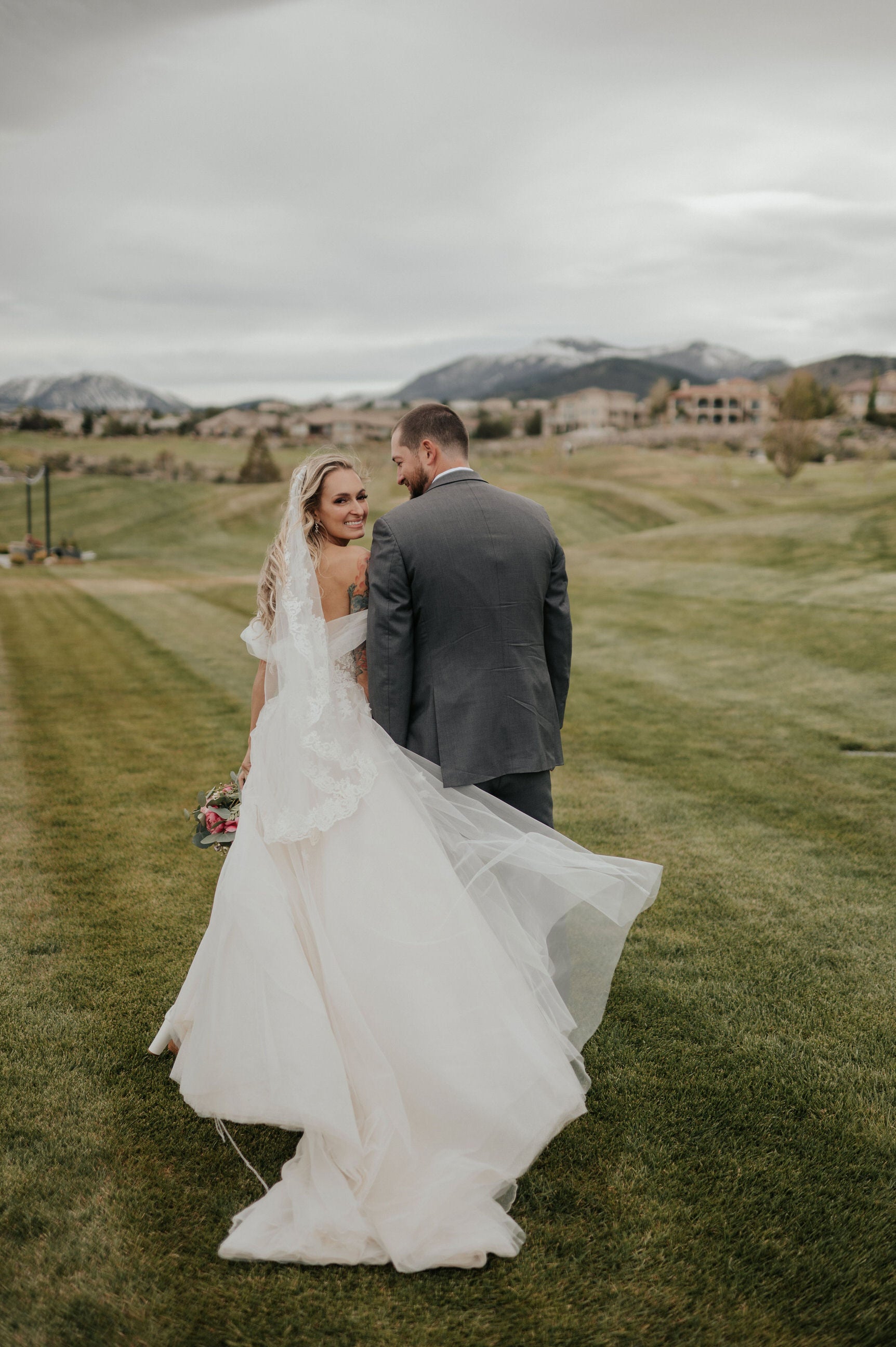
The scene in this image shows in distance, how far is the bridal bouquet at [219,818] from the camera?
382cm

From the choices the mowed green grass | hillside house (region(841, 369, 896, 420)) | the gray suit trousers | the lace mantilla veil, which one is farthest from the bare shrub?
the lace mantilla veil

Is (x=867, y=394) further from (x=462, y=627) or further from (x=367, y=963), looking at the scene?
(x=367, y=963)

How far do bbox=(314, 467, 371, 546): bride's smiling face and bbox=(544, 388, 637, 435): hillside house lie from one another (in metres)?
70.8

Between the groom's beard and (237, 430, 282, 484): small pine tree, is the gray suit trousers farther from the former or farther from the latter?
(237, 430, 282, 484): small pine tree

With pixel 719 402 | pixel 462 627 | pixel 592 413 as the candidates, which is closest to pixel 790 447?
pixel 462 627

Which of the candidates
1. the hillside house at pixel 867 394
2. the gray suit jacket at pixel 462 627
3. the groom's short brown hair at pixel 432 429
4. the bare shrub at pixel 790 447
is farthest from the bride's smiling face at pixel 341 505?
the hillside house at pixel 867 394

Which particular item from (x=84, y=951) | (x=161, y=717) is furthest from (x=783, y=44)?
(x=84, y=951)

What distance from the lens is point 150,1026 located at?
165 inches

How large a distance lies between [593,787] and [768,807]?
1487 millimetres

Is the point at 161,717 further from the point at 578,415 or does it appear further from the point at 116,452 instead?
the point at 578,415

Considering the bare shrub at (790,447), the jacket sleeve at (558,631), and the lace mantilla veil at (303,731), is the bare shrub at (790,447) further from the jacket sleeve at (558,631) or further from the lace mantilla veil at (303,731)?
the lace mantilla veil at (303,731)

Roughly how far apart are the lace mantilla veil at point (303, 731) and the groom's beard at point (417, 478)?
0.43 meters

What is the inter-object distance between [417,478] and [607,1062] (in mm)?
2587

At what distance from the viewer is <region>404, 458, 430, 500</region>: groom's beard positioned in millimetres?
3539
